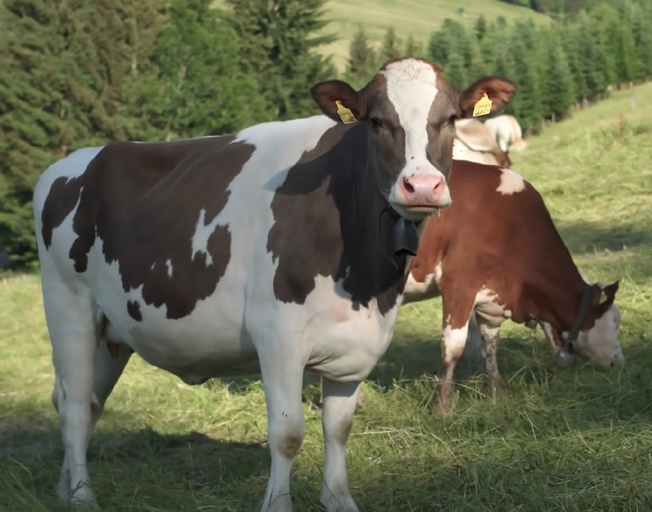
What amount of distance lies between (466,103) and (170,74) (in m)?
39.3

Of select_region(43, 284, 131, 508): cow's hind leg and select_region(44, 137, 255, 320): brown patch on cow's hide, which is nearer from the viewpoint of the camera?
select_region(44, 137, 255, 320): brown patch on cow's hide

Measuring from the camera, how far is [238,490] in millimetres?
5074

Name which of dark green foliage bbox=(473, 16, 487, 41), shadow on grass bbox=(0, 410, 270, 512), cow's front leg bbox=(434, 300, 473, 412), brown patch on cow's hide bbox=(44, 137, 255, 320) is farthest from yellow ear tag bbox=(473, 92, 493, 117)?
dark green foliage bbox=(473, 16, 487, 41)

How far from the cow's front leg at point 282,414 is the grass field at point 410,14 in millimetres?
96629

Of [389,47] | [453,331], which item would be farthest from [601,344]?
[389,47]

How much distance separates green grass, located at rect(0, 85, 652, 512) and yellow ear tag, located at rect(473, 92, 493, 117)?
5.78 ft

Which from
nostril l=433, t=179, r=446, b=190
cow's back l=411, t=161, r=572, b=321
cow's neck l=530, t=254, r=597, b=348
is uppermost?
nostril l=433, t=179, r=446, b=190

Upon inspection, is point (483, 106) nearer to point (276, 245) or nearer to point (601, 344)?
point (276, 245)

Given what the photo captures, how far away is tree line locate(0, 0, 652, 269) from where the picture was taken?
118 ft

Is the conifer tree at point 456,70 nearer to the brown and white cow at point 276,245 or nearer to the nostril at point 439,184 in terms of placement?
the brown and white cow at point 276,245

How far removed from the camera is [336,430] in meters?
4.73

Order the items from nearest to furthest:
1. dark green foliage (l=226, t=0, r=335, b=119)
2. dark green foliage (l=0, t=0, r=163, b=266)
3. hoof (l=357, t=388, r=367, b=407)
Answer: hoof (l=357, t=388, r=367, b=407)
dark green foliage (l=0, t=0, r=163, b=266)
dark green foliage (l=226, t=0, r=335, b=119)

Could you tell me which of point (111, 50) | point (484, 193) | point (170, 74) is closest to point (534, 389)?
point (484, 193)

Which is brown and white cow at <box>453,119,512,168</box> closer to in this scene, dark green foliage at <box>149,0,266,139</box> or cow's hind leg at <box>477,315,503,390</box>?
cow's hind leg at <box>477,315,503,390</box>
